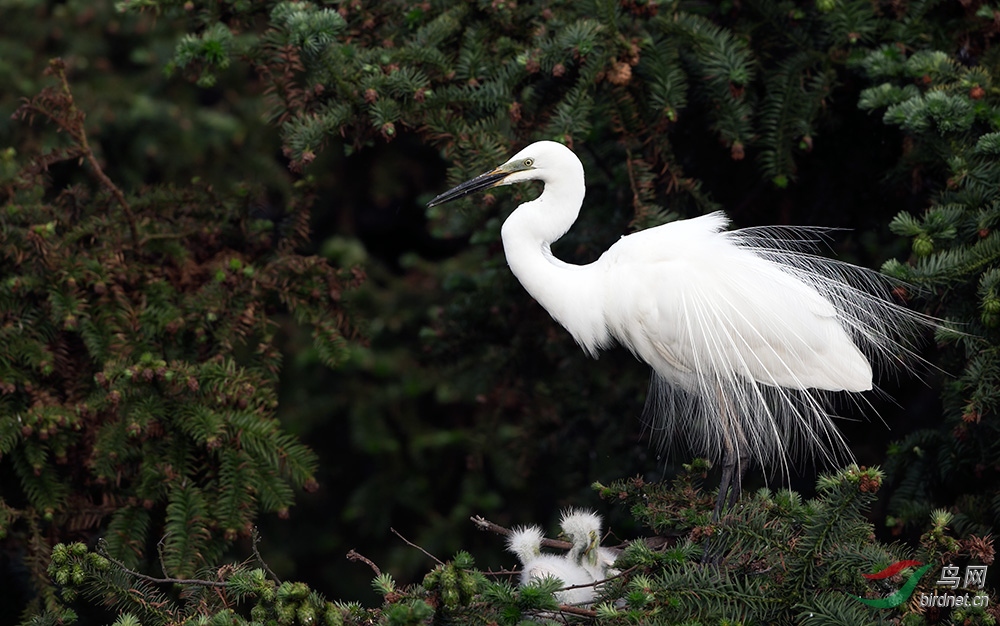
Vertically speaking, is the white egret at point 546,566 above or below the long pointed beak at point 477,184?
below

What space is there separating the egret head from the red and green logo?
1537 millimetres

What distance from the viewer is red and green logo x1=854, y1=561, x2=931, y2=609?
7.03ft

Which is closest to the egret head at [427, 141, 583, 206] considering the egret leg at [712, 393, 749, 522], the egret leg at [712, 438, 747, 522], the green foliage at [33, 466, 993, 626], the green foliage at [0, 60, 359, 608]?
the green foliage at [0, 60, 359, 608]

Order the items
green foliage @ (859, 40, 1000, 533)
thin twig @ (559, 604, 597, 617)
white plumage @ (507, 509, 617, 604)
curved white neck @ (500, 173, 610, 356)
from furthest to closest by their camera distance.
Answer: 1. curved white neck @ (500, 173, 610, 356)
2. white plumage @ (507, 509, 617, 604)
3. green foliage @ (859, 40, 1000, 533)
4. thin twig @ (559, 604, 597, 617)

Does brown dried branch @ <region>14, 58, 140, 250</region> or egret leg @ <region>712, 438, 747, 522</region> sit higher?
brown dried branch @ <region>14, 58, 140, 250</region>

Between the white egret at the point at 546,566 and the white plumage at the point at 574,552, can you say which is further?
the white plumage at the point at 574,552

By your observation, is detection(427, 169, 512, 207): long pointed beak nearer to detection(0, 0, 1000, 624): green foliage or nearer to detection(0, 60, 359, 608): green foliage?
Answer: detection(0, 0, 1000, 624): green foliage

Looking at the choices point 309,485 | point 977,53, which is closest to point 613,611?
point 309,485

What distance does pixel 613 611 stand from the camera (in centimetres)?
211

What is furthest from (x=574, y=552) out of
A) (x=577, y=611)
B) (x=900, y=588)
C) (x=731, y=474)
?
(x=900, y=588)

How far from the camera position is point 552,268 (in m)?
3.32

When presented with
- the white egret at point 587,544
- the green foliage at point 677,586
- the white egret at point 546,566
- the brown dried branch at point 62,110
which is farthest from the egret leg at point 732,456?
the brown dried branch at point 62,110

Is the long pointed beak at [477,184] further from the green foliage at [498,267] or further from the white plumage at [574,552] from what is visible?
the white plumage at [574,552]

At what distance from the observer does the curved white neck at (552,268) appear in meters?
3.29
